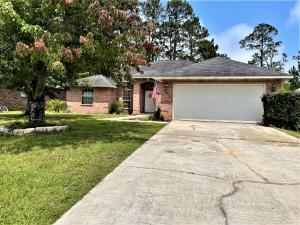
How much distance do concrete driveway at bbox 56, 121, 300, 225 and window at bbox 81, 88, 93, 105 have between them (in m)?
20.1

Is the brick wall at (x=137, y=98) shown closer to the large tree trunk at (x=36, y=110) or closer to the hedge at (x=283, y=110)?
the hedge at (x=283, y=110)

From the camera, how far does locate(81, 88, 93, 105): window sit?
97.1 feet

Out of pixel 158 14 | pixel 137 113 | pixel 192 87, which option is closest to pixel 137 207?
pixel 192 87

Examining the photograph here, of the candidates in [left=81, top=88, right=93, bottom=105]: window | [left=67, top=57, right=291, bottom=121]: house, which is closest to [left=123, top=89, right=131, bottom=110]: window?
[left=81, top=88, right=93, bottom=105]: window

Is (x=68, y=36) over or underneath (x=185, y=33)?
underneath

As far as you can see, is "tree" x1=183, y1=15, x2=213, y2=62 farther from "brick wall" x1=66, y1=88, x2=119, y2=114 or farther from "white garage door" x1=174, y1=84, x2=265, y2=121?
"white garage door" x1=174, y1=84, x2=265, y2=121

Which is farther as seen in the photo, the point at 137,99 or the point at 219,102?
the point at 137,99

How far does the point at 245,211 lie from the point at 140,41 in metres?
8.12

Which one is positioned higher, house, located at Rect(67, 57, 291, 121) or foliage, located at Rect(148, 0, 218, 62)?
foliage, located at Rect(148, 0, 218, 62)

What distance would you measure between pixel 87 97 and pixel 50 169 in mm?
23023

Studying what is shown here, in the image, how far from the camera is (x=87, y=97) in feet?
97.5

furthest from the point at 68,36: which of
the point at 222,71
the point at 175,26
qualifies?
the point at 175,26

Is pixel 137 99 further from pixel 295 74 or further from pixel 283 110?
pixel 295 74

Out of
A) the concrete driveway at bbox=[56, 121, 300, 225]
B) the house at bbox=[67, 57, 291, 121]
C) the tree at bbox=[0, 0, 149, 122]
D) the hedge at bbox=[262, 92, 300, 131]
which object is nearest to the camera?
the concrete driveway at bbox=[56, 121, 300, 225]
